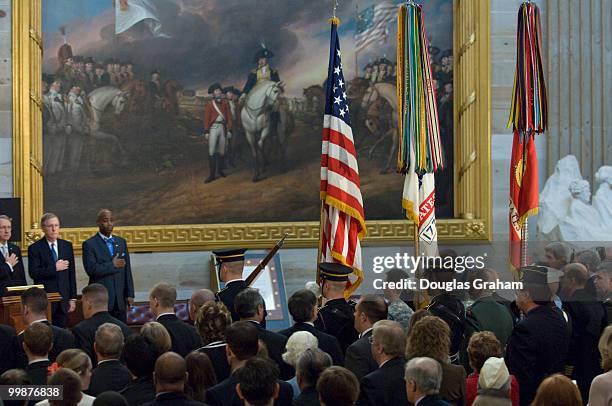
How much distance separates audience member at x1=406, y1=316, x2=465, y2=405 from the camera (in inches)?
277

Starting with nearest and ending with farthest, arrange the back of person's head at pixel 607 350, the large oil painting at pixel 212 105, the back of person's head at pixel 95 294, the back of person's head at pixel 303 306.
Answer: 1. the back of person's head at pixel 607 350
2. the back of person's head at pixel 303 306
3. the back of person's head at pixel 95 294
4. the large oil painting at pixel 212 105

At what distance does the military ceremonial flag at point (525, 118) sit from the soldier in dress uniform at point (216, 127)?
4.30 meters

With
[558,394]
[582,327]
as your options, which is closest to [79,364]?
[558,394]

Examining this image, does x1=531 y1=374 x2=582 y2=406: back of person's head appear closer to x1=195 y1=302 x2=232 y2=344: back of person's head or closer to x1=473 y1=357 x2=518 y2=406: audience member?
x1=473 y1=357 x2=518 y2=406: audience member

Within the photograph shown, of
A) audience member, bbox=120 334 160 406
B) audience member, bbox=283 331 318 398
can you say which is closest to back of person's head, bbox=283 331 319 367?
audience member, bbox=283 331 318 398

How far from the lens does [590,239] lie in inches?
564

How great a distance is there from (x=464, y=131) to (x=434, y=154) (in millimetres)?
3263

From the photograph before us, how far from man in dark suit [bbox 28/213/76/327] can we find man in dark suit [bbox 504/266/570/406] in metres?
6.06

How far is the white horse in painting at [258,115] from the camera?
15.4 metres

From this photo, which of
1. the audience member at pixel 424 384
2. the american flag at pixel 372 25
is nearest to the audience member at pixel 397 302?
the audience member at pixel 424 384

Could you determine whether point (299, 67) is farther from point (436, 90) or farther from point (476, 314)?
point (476, 314)

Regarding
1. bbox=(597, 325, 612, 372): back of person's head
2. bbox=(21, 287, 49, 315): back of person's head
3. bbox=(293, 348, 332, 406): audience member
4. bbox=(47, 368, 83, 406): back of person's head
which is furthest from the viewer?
bbox=(21, 287, 49, 315): back of person's head

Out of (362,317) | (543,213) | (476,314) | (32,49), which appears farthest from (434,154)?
(32,49)

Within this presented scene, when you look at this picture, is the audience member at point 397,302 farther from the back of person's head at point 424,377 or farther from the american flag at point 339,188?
the back of person's head at point 424,377
